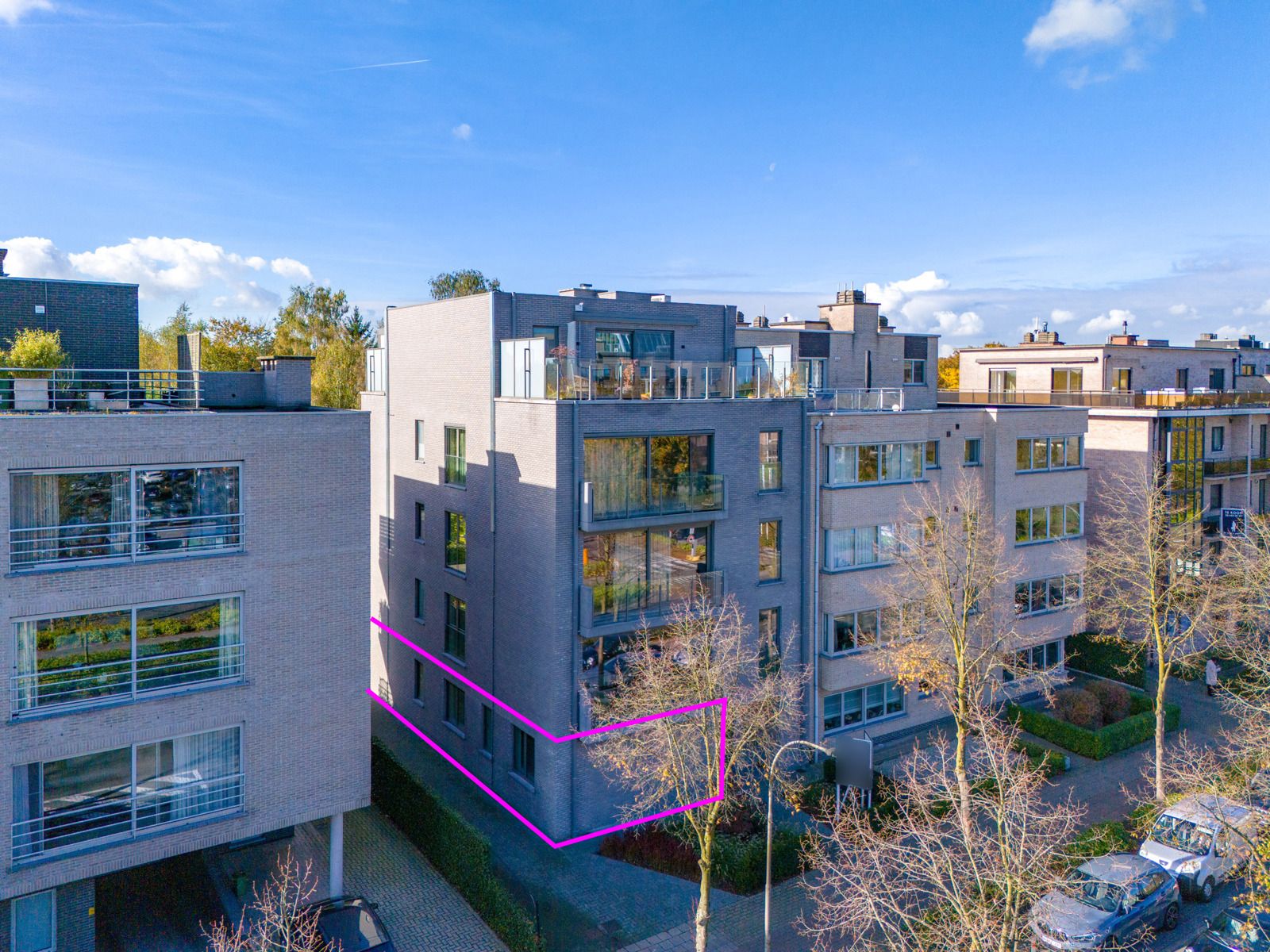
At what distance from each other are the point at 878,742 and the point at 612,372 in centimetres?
1377

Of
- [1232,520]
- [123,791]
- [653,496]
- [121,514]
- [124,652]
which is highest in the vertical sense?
[121,514]

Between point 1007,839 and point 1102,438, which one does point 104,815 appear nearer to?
point 1007,839

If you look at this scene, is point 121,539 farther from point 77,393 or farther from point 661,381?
point 661,381

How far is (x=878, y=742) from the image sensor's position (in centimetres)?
2595

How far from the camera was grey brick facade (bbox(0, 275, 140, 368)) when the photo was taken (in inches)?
785

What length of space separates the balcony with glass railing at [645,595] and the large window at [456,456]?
5.67m

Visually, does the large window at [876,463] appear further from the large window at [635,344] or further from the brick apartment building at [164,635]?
the brick apartment building at [164,635]

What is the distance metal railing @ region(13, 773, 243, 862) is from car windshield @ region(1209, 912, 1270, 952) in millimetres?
18046

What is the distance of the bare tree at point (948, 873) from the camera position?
41.8 ft

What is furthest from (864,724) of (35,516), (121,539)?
(35,516)

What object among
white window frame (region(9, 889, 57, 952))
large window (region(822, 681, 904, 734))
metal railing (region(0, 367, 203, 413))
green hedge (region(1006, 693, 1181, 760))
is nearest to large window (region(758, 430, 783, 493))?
large window (region(822, 681, 904, 734))

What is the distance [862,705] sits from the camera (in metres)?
25.7

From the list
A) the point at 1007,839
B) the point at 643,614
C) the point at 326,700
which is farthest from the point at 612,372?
the point at 1007,839

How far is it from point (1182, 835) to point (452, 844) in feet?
52.9
